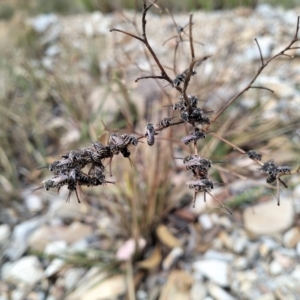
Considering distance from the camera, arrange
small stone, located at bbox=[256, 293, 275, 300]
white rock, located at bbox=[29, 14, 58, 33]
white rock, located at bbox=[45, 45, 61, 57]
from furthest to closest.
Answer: white rock, located at bbox=[29, 14, 58, 33] < white rock, located at bbox=[45, 45, 61, 57] < small stone, located at bbox=[256, 293, 275, 300]

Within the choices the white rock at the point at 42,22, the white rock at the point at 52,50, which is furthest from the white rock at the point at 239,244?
the white rock at the point at 42,22

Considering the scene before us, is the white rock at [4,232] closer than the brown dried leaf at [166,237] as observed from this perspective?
No

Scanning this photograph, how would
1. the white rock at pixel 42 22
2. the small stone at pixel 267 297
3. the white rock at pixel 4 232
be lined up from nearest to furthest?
the small stone at pixel 267 297 < the white rock at pixel 4 232 < the white rock at pixel 42 22

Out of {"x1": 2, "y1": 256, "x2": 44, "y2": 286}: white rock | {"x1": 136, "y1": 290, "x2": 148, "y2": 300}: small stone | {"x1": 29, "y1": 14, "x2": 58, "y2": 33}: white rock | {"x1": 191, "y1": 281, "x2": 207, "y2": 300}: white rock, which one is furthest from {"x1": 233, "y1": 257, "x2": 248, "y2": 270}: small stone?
{"x1": 29, "y1": 14, "x2": 58, "y2": 33}: white rock

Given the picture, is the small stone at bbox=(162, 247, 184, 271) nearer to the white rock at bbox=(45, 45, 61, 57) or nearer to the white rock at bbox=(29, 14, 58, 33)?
the white rock at bbox=(45, 45, 61, 57)

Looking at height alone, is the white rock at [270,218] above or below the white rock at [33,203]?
below

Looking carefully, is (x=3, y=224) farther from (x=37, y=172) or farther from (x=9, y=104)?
(x=9, y=104)

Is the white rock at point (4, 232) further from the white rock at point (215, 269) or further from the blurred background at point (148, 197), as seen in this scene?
the white rock at point (215, 269)
